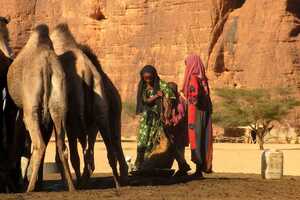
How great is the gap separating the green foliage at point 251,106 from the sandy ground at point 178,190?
29.2m

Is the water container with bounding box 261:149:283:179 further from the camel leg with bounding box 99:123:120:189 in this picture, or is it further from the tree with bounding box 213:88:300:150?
the tree with bounding box 213:88:300:150

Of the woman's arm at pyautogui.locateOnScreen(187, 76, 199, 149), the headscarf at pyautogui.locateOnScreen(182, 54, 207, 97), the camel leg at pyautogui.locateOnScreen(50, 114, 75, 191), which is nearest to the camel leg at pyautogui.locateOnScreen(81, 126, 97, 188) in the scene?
the camel leg at pyautogui.locateOnScreen(50, 114, 75, 191)

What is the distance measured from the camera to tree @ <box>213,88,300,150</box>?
4053 centimetres

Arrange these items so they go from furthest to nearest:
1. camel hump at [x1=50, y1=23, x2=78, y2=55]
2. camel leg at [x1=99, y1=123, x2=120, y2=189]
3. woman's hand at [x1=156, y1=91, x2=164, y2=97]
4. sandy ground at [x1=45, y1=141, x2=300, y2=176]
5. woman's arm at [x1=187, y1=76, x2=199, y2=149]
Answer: sandy ground at [x1=45, y1=141, x2=300, y2=176], woman's arm at [x1=187, y1=76, x2=199, y2=149], woman's hand at [x1=156, y1=91, x2=164, y2=97], camel hump at [x1=50, y1=23, x2=78, y2=55], camel leg at [x1=99, y1=123, x2=120, y2=189]

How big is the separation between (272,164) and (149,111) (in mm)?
2057

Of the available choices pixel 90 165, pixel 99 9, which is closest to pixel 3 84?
pixel 90 165

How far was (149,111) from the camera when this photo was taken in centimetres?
1166

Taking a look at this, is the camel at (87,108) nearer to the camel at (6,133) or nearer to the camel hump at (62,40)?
the camel hump at (62,40)

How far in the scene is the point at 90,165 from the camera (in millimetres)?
10641

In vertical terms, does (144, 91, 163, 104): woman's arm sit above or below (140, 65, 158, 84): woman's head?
below

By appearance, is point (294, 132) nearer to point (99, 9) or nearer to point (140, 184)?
point (99, 9)

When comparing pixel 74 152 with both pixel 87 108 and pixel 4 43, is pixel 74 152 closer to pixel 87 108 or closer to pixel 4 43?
pixel 87 108

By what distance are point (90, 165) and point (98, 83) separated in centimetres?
143

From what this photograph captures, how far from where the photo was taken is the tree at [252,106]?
40525 mm
